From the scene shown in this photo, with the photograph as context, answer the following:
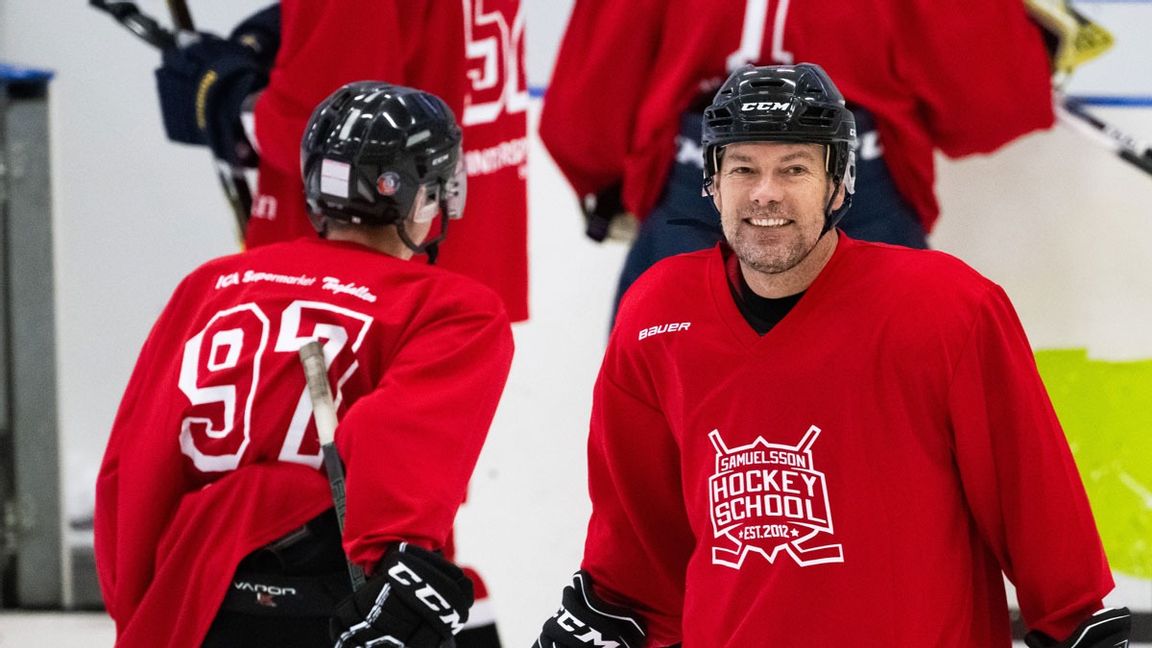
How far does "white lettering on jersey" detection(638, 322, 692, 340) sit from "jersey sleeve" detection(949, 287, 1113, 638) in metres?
0.31

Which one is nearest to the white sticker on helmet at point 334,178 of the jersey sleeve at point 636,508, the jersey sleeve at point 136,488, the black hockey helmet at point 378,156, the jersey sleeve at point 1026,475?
the black hockey helmet at point 378,156

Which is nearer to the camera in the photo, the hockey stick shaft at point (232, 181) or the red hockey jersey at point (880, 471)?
the red hockey jersey at point (880, 471)

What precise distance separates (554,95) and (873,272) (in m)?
1.36

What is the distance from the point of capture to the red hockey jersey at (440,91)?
2.93 m

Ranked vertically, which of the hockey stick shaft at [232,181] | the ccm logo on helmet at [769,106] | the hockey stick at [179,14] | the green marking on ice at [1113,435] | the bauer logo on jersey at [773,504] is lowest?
the green marking on ice at [1113,435]

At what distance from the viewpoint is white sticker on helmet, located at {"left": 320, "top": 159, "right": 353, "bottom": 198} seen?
2.33 metres

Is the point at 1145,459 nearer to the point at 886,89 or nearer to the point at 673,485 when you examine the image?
the point at 886,89

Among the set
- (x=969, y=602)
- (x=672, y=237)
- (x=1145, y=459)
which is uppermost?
(x=672, y=237)

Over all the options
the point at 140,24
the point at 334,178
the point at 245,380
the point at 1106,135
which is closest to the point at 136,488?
the point at 245,380

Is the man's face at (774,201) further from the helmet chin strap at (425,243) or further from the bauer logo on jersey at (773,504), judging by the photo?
the helmet chin strap at (425,243)

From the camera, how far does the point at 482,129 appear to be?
3.11 metres

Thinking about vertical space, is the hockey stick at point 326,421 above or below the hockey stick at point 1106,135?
below

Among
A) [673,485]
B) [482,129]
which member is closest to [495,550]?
[482,129]

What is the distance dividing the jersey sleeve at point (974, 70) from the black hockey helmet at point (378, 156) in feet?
2.82
